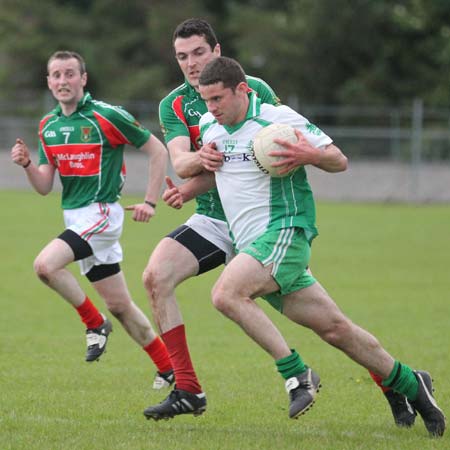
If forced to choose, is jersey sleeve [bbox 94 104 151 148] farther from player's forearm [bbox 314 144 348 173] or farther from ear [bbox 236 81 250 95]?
player's forearm [bbox 314 144 348 173]

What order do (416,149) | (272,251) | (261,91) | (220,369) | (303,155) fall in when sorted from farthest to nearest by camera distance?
(416,149)
(220,369)
(261,91)
(272,251)
(303,155)

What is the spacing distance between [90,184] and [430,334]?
4417 mm

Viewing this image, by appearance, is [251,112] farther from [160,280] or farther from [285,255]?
[160,280]

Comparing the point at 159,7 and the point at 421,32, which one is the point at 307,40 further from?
the point at 159,7

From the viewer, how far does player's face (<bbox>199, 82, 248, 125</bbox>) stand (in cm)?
576

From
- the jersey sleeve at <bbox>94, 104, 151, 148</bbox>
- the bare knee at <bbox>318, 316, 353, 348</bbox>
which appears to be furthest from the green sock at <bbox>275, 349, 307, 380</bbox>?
the jersey sleeve at <bbox>94, 104, 151, 148</bbox>

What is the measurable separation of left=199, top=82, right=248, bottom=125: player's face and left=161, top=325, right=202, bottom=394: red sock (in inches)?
55.1

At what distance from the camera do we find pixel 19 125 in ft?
115

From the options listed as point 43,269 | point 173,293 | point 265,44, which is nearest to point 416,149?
point 265,44

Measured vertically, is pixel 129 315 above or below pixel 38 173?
below

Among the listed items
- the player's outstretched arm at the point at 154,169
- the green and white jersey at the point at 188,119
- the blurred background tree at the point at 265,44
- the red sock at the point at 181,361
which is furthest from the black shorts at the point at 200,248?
the blurred background tree at the point at 265,44

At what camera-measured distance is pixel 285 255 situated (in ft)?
19.0

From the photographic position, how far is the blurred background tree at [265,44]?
41.2 meters

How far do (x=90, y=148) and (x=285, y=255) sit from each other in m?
2.99
